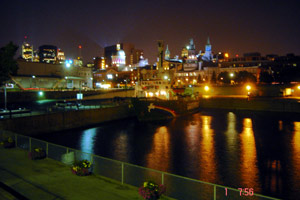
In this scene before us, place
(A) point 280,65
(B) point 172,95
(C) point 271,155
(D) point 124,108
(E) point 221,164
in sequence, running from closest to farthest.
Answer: (E) point 221,164
(C) point 271,155
(D) point 124,108
(B) point 172,95
(A) point 280,65

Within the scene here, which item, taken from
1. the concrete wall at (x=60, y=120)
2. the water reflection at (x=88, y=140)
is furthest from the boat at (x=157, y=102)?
the water reflection at (x=88, y=140)

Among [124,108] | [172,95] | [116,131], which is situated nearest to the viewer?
[116,131]

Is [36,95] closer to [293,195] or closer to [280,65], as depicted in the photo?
[293,195]

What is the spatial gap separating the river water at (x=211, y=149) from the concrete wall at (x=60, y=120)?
1.38 m

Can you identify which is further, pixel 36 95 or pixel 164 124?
pixel 36 95

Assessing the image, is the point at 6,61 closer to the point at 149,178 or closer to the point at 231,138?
the point at 231,138

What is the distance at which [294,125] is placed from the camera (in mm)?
45344

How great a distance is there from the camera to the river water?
1939 cm

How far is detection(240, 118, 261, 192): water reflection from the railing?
5915 millimetres

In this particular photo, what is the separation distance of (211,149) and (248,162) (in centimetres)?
542

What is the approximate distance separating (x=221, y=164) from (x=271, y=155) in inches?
272

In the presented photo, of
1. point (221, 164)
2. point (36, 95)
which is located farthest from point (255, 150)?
point (36, 95)

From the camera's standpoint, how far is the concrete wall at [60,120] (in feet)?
97.1

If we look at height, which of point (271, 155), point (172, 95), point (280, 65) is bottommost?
point (271, 155)
